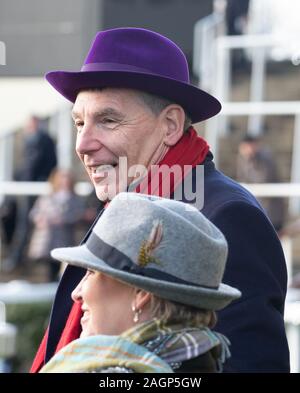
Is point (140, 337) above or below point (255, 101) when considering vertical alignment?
above

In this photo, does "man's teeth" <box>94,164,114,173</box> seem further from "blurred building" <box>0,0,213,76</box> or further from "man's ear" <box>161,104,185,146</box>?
"blurred building" <box>0,0,213,76</box>

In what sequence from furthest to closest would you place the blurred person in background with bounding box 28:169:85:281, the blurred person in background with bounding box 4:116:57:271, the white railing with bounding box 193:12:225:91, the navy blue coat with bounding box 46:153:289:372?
the white railing with bounding box 193:12:225:91, the blurred person in background with bounding box 4:116:57:271, the blurred person in background with bounding box 28:169:85:281, the navy blue coat with bounding box 46:153:289:372

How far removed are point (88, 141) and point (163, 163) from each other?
193 millimetres

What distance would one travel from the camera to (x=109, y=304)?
208cm

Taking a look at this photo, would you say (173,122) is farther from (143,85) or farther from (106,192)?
(106,192)

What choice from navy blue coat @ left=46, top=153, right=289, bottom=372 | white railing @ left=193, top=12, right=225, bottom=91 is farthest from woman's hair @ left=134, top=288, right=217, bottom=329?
white railing @ left=193, top=12, right=225, bottom=91

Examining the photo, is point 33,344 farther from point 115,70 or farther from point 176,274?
point 176,274

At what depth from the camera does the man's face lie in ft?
9.25

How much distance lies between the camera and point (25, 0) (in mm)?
15930

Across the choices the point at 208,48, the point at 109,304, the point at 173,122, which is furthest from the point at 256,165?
the point at 109,304

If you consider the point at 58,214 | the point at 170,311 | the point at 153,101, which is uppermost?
the point at 153,101

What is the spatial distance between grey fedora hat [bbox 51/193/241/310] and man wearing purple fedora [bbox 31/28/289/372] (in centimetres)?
46

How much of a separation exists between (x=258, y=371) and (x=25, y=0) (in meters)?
13.9
